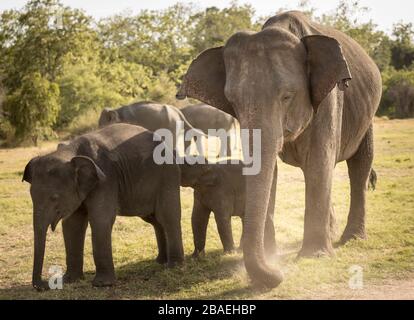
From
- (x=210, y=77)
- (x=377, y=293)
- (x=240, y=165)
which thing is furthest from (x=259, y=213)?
(x=240, y=165)

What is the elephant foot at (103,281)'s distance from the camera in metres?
6.17

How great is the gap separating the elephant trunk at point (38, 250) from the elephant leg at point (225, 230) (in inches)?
84.3

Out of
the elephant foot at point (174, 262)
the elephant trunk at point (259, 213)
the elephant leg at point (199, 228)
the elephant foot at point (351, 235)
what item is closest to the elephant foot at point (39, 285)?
the elephant foot at point (174, 262)

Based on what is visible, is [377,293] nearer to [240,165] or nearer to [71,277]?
[240,165]

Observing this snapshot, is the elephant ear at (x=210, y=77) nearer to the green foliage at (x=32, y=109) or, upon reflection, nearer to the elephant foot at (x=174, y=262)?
the elephant foot at (x=174, y=262)

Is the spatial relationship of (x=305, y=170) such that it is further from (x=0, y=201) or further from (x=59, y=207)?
(x=0, y=201)

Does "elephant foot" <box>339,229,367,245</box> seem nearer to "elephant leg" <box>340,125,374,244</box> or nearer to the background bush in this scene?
"elephant leg" <box>340,125,374,244</box>

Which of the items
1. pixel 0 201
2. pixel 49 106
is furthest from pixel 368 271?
pixel 49 106

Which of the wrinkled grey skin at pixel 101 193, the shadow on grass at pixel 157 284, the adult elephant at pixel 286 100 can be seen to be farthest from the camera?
the wrinkled grey skin at pixel 101 193

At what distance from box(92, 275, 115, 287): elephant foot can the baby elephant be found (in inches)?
52.4

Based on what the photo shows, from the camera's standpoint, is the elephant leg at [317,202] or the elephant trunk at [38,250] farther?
the elephant leg at [317,202]

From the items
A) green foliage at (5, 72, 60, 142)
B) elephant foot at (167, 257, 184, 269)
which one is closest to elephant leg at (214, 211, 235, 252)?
elephant foot at (167, 257, 184, 269)

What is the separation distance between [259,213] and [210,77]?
1646 millimetres
